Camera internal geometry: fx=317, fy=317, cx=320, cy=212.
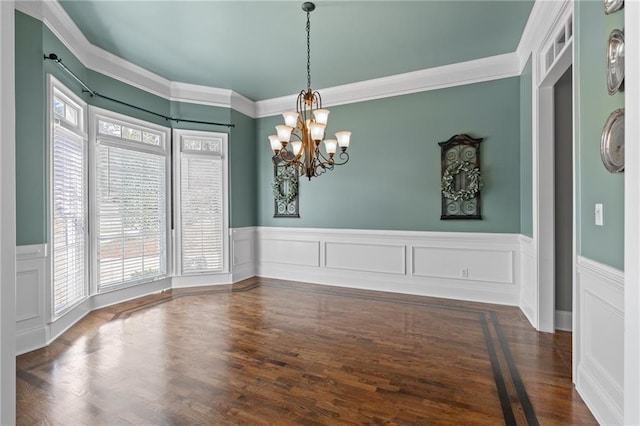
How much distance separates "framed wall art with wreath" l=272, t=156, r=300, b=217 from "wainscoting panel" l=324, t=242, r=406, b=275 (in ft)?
3.03

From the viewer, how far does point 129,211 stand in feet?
14.5

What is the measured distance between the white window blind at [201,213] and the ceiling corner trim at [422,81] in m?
1.70

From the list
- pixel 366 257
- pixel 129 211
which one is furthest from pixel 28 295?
pixel 366 257

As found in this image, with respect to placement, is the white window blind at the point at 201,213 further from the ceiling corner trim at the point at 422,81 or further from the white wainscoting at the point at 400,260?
the ceiling corner trim at the point at 422,81

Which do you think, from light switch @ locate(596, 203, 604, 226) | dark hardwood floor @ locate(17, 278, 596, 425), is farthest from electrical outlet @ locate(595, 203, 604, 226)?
dark hardwood floor @ locate(17, 278, 596, 425)

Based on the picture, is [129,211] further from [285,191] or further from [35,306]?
[285,191]

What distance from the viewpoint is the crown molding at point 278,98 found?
314 centimetres

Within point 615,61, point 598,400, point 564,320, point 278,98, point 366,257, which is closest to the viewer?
point 615,61

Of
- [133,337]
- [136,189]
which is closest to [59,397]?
[133,337]

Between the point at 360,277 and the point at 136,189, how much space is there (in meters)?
3.57

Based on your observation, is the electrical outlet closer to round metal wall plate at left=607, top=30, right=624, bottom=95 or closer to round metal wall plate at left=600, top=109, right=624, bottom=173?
round metal wall plate at left=600, top=109, right=624, bottom=173

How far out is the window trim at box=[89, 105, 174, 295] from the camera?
13.0 feet

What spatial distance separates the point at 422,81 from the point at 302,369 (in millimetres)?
4091

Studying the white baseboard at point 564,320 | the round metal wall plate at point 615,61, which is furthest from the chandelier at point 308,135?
the white baseboard at point 564,320
